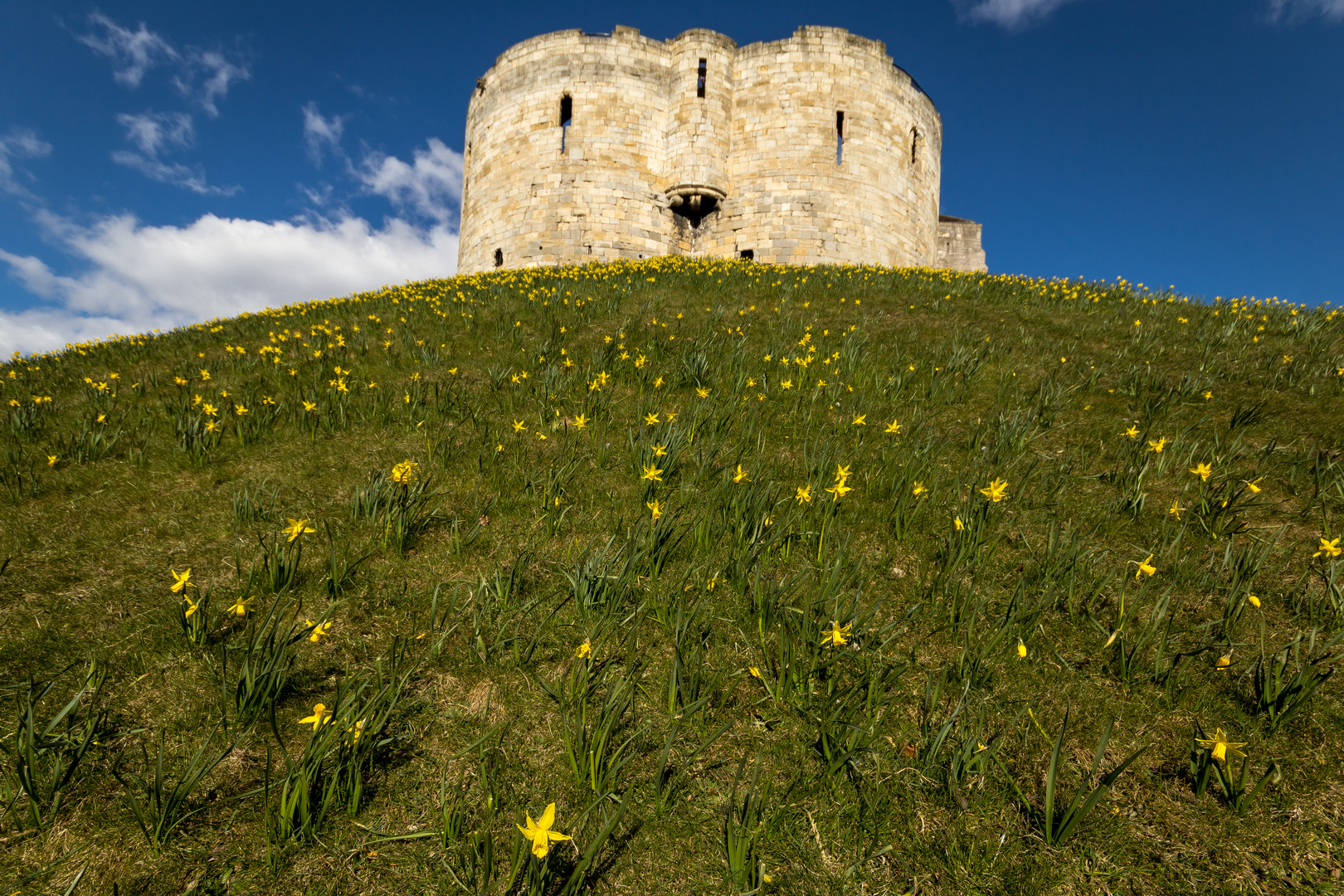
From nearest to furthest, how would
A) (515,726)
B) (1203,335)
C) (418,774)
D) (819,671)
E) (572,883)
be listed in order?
(572,883)
(418,774)
(515,726)
(819,671)
(1203,335)

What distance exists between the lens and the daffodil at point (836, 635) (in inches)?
83.5

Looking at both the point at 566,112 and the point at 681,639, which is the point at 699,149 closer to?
the point at 566,112

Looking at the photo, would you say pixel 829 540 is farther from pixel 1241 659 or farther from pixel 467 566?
pixel 467 566

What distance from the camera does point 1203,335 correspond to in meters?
5.93

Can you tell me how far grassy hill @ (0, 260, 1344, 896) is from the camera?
1.61 m

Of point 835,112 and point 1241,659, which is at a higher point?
point 835,112

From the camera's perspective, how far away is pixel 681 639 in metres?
2.13

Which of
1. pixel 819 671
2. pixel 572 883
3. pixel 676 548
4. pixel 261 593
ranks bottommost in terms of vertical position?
pixel 572 883

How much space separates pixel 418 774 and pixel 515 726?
1.12 feet

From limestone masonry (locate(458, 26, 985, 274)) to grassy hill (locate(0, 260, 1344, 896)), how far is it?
44.8 feet

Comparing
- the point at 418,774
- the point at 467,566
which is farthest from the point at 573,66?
the point at 418,774

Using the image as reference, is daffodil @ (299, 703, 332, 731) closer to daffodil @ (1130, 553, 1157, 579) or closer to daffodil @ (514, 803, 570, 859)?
daffodil @ (514, 803, 570, 859)

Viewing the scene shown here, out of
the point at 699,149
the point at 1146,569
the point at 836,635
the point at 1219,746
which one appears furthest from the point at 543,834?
the point at 699,149

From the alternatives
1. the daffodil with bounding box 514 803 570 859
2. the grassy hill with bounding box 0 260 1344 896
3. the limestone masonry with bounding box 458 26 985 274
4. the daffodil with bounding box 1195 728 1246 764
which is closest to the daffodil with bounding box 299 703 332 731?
the grassy hill with bounding box 0 260 1344 896
